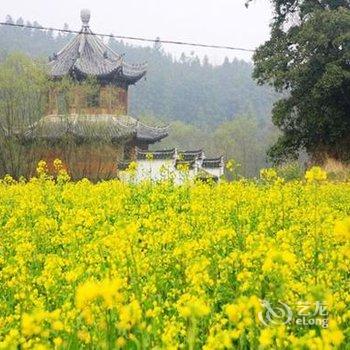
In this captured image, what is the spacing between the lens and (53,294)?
4.10 meters

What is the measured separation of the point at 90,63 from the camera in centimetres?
3831

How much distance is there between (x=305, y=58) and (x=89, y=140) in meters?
14.7

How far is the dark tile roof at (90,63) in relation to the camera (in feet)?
121

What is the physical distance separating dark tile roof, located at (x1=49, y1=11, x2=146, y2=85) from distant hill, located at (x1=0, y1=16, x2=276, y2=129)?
60092 mm

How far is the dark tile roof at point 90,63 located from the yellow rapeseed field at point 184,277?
27.2 meters

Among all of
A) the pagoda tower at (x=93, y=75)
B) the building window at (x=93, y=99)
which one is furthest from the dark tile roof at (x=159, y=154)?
the building window at (x=93, y=99)

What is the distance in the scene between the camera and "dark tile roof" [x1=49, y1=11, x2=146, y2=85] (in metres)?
36.8

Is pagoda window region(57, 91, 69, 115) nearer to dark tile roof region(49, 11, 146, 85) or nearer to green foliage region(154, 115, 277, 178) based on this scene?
dark tile roof region(49, 11, 146, 85)

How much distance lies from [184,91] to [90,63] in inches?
3100

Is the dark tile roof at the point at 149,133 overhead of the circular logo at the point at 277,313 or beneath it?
beneath

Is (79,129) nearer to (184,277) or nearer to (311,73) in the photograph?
(311,73)

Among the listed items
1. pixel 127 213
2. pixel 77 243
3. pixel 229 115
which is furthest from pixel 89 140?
pixel 229 115

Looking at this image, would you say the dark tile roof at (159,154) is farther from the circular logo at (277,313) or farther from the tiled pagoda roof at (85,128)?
the circular logo at (277,313)

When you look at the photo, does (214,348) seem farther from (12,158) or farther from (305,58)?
(12,158)
